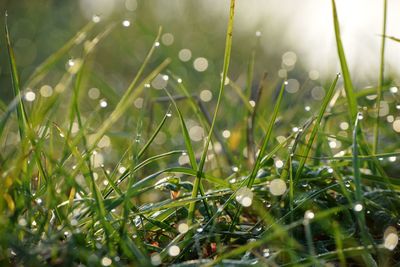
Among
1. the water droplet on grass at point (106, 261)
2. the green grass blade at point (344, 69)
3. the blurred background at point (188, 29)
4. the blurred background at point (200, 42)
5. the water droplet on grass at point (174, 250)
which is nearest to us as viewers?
the water droplet on grass at point (106, 261)

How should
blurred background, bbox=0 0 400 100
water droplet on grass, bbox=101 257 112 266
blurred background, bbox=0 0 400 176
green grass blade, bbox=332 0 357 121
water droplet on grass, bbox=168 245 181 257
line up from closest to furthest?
water droplet on grass, bbox=101 257 112 266, water droplet on grass, bbox=168 245 181 257, green grass blade, bbox=332 0 357 121, blurred background, bbox=0 0 400 176, blurred background, bbox=0 0 400 100

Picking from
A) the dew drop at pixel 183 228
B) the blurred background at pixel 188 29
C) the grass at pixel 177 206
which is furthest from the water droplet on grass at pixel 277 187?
the blurred background at pixel 188 29

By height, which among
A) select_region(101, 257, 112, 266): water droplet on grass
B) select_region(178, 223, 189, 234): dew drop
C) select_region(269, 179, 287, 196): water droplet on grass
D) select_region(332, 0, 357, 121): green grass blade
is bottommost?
select_region(178, 223, 189, 234): dew drop

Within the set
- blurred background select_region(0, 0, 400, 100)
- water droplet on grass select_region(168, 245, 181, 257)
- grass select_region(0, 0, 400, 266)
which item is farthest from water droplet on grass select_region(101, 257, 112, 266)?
blurred background select_region(0, 0, 400, 100)

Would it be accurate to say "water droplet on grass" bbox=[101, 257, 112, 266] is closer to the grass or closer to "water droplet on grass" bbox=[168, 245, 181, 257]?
the grass

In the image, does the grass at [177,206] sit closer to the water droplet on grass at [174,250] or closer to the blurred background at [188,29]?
the water droplet on grass at [174,250]

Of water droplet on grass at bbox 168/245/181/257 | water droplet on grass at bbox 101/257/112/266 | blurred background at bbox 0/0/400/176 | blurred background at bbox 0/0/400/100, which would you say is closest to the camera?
water droplet on grass at bbox 101/257/112/266

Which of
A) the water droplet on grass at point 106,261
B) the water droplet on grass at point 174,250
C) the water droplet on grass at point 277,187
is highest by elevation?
the water droplet on grass at point 277,187

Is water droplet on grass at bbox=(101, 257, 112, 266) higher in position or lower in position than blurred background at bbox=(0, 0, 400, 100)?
lower

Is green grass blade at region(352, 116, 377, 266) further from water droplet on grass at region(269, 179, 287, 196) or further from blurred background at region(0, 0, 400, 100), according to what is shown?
blurred background at region(0, 0, 400, 100)

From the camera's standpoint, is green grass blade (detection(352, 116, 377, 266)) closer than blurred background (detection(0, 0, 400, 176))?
Yes
